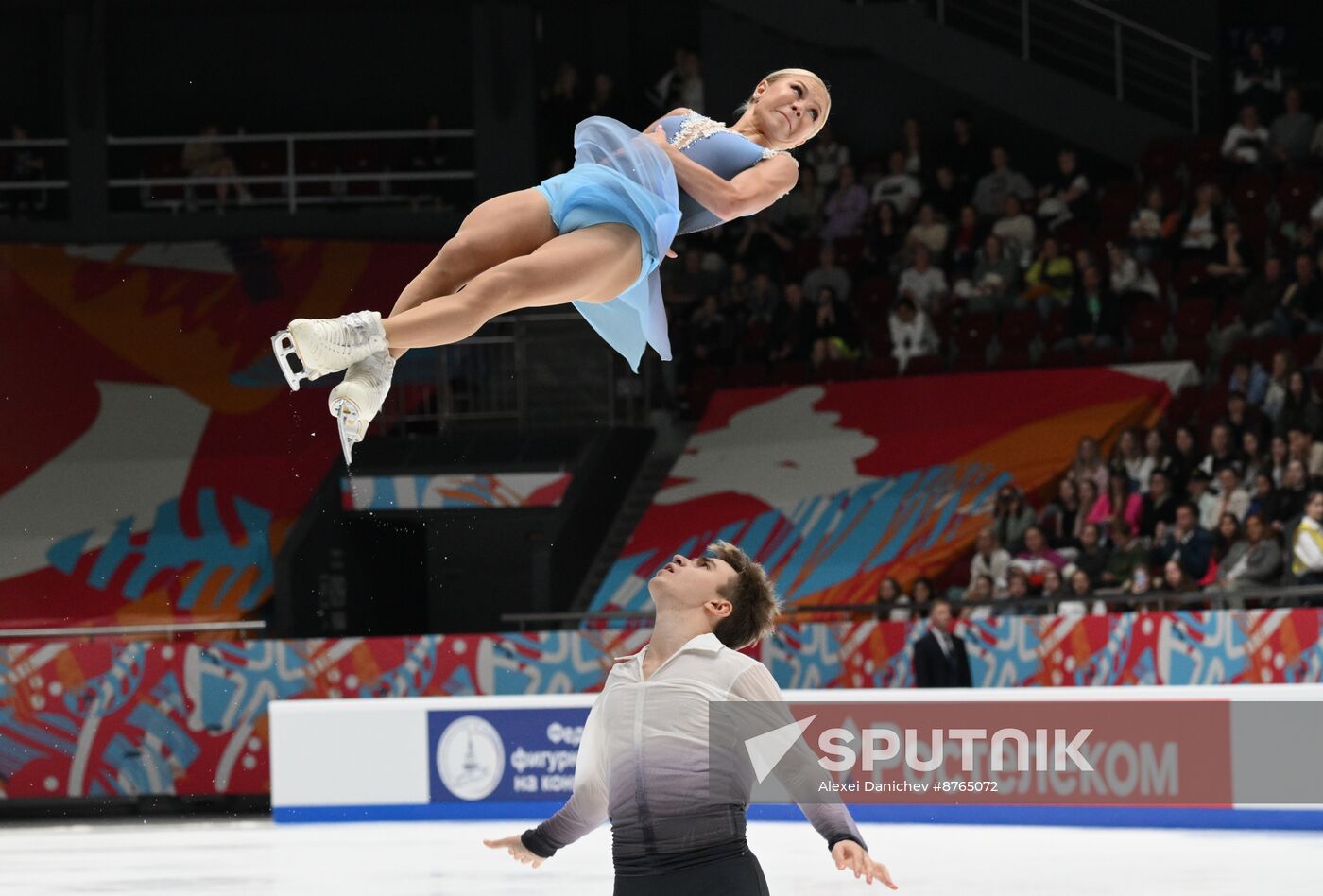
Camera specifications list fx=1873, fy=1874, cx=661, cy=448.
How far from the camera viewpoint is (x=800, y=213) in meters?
17.8

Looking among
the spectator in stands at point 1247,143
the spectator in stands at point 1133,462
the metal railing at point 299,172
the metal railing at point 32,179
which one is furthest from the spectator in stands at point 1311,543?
the metal railing at point 32,179

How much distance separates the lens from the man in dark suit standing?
41.4 feet

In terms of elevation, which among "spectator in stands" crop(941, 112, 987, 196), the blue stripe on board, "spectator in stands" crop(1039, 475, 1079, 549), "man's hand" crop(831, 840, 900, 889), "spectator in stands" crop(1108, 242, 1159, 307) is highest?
"spectator in stands" crop(941, 112, 987, 196)

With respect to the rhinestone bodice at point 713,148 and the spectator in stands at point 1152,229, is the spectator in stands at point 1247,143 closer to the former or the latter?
the spectator in stands at point 1152,229

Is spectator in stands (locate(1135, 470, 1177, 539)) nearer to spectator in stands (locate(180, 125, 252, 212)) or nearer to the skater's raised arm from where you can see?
the skater's raised arm

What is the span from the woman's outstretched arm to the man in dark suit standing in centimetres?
697

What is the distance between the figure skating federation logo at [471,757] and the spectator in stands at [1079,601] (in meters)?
3.99

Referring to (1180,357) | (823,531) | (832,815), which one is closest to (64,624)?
(823,531)

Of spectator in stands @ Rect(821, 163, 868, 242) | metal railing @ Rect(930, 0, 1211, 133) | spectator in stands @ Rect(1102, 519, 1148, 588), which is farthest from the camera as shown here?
metal railing @ Rect(930, 0, 1211, 133)

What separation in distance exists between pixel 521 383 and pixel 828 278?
2941mm

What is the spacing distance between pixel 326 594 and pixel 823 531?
14.9ft

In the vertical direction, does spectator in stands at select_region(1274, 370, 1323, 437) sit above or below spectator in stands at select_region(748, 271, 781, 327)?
below

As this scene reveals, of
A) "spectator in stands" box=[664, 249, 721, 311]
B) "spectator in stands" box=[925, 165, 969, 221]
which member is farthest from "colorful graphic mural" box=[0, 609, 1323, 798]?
"spectator in stands" box=[925, 165, 969, 221]

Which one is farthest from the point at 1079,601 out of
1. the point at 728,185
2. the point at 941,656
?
the point at 728,185
